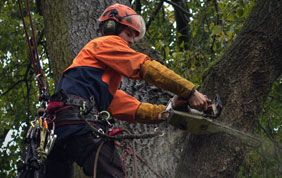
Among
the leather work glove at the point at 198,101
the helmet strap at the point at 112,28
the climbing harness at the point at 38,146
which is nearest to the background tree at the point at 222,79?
the leather work glove at the point at 198,101

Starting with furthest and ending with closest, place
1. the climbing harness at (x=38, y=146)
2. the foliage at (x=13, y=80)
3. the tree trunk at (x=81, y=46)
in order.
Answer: the foliage at (x=13, y=80) → the tree trunk at (x=81, y=46) → the climbing harness at (x=38, y=146)

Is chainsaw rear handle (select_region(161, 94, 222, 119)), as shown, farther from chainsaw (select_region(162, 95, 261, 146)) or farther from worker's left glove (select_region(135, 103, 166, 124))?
worker's left glove (select_region(135, 103, 166, 124))

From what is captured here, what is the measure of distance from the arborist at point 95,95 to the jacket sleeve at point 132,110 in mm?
95

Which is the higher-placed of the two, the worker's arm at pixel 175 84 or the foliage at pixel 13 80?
the worker's arm at pixel 175 84

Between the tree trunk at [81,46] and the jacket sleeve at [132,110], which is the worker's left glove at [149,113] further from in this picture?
the tree trunk at [81,46]

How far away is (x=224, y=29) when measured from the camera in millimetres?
7043

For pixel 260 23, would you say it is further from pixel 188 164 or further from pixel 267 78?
pixel 188 164

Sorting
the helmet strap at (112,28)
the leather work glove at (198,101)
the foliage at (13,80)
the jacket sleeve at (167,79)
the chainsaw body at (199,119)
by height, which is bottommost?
the foliage at (13,80)

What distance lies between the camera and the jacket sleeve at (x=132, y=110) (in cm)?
391

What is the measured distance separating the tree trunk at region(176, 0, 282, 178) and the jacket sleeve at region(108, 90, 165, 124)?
393 millimetres

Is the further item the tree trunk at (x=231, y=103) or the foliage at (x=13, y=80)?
the foliage at (x=13, y=80)

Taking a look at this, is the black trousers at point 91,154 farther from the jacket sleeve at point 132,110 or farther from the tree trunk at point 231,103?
the jacket sleeve at point 132,110

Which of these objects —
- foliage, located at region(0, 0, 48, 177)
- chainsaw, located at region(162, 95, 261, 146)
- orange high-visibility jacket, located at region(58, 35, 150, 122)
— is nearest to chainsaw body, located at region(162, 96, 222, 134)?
chainsaw, located at region(162, 95, 261, 146)

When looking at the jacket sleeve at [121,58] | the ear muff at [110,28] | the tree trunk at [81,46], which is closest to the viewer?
the jacket sleeve at [121,58]
